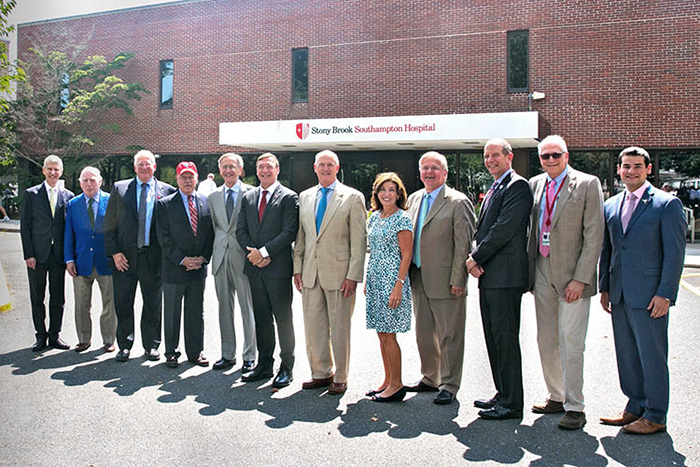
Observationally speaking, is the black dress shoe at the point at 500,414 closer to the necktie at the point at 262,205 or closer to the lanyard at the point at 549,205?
the lanyard at the point at 549,205

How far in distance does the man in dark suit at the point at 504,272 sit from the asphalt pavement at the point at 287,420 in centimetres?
23

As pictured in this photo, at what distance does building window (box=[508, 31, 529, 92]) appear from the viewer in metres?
20.8

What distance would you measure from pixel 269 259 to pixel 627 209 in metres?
3.08

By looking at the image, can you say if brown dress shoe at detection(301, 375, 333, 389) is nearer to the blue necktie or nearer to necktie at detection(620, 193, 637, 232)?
the blue necktie

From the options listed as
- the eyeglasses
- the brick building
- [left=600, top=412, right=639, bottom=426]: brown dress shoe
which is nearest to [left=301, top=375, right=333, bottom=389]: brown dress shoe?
[left=600, top=412, right=639, bottom=426]: brown dress shoe

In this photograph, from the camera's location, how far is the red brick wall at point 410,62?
19562 millimetres

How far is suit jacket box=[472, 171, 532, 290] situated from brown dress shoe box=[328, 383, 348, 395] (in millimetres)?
1554

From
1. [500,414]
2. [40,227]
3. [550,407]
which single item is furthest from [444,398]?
[40,227]

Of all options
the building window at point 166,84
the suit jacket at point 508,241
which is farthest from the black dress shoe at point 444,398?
the building window at point 166,84

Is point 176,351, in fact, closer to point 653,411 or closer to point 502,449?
point 502,449

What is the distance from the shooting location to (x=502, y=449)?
13.8 ft

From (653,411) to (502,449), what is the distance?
1185 mm

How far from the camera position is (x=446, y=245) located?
5340 millimetres

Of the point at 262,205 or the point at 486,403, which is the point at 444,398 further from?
the point at 262,205
